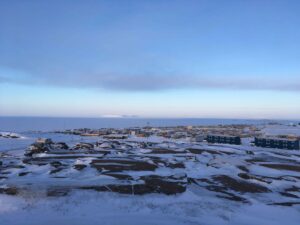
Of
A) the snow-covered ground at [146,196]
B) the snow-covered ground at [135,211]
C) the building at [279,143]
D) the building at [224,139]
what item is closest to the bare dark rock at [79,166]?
the snow-covered ground at [146,196]

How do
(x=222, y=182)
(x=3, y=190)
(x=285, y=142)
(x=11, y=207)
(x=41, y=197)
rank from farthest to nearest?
(x=285, y=142) < (x=222, y=182) < (x=3, y=190) < (x=41, y=197) < (x=11, y=207)

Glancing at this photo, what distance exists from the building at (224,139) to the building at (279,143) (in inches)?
172

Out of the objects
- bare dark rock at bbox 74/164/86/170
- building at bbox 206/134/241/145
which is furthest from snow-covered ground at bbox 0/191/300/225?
building at bbox 206/134/241/145

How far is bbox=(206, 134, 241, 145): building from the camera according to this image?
6894 cm

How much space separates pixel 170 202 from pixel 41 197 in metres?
7.32

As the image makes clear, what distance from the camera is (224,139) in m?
71.7

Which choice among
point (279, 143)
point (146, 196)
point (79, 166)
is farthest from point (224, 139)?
point (146, 196)

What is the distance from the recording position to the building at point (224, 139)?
226 feet

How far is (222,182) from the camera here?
2608cm

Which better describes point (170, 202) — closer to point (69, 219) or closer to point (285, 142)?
point (69, 219)

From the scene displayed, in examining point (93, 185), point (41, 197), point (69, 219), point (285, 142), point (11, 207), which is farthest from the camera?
point (285, 142)

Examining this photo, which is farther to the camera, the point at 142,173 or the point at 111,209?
the point at 142,173

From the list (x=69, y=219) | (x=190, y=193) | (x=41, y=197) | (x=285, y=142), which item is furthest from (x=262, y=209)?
(x=285, y=142)

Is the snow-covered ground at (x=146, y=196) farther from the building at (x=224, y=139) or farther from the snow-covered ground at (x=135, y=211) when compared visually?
the building at (x=224, y=139)
